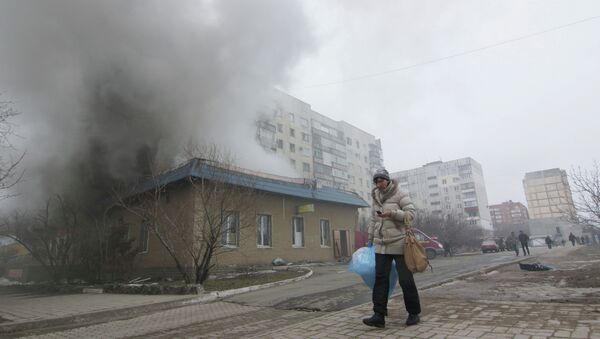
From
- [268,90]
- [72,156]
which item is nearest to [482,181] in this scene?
[268,90]

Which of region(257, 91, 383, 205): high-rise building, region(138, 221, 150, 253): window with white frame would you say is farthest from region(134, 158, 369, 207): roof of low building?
region(257, 91, 383, 205): high-rise building

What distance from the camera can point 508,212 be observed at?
325 ft

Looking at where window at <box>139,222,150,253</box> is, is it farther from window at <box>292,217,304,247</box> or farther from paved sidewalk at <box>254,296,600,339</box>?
paved sidewalk at <box>254,296,600,339</box>

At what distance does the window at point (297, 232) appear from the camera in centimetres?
1820

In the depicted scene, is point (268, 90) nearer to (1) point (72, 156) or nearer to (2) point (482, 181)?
(1) point (72, 156)

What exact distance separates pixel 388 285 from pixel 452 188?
84.7 metres

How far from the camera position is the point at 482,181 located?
84062 mm

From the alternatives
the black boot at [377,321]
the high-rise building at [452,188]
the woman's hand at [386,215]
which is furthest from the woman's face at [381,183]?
the high-rise building at [452,188]

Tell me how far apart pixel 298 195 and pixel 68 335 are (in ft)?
43.4

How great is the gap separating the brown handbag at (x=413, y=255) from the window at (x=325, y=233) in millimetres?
16583

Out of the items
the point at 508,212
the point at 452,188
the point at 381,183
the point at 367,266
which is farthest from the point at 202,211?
the point at 508,212

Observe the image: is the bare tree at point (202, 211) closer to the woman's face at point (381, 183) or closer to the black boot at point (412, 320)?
the woman's face at point (381, 183)

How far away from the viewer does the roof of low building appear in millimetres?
11055

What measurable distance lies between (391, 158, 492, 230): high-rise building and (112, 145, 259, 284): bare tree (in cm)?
6837
